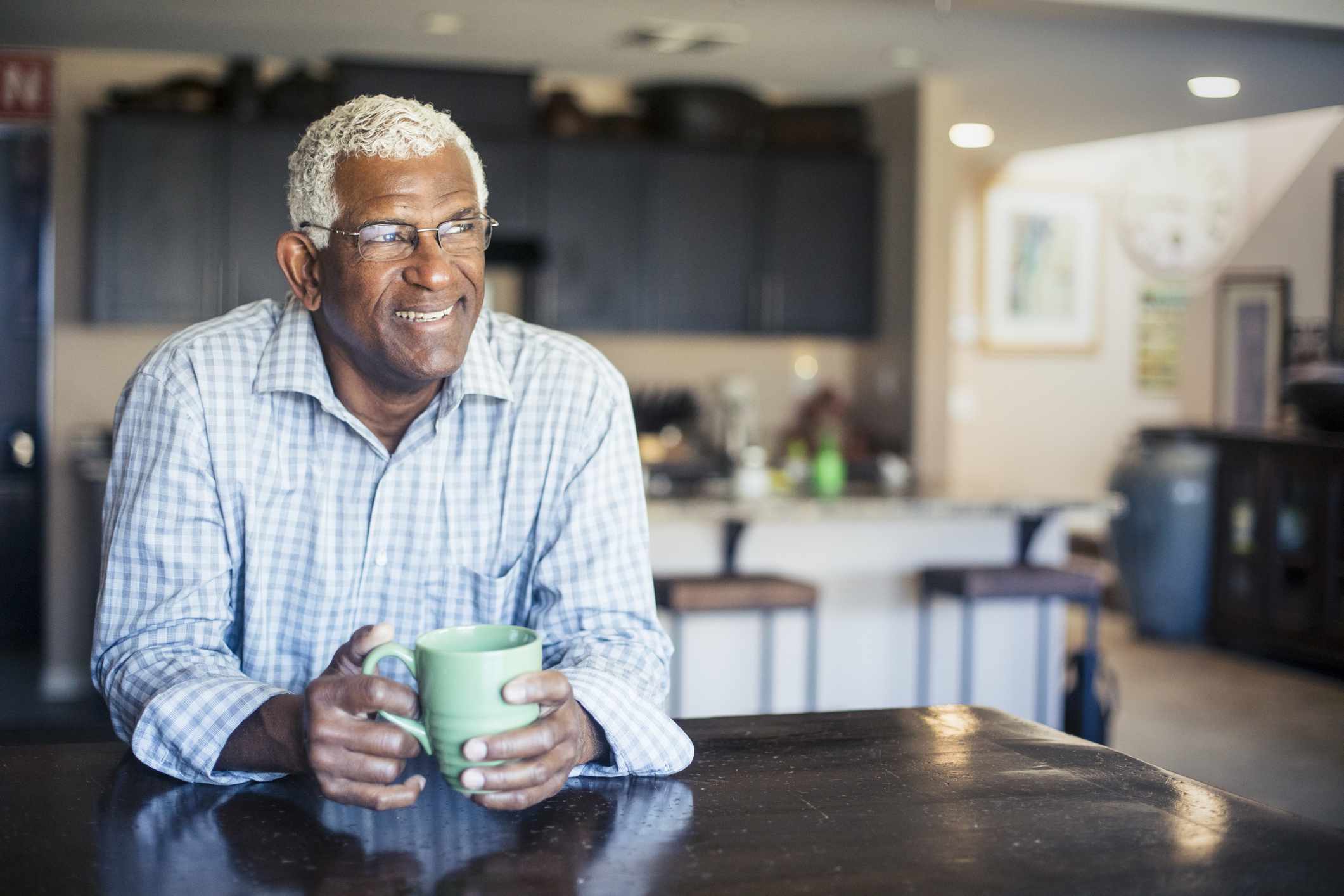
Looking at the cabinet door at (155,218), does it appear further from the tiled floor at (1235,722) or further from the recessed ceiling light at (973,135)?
the tiled floor at (1235,722)

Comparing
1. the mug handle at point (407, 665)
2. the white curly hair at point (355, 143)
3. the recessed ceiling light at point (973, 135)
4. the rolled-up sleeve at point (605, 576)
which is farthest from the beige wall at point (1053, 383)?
the mug handle at point (407, 665)

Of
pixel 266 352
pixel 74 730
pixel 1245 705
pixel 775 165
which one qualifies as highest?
pixel 775 165

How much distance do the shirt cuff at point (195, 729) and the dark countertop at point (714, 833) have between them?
19 mm

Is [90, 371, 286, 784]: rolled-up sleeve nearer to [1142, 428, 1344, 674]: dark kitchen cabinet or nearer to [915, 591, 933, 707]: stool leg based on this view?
[915, 591, 933, 707]: stool leg

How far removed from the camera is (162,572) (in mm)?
1410

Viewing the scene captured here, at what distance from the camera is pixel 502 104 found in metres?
5.55

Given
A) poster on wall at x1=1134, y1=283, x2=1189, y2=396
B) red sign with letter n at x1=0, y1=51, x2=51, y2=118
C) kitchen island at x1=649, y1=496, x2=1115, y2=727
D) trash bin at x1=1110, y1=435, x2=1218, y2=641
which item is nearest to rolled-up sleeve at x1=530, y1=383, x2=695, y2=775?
kitchen island at x1=649, y1=496, x2=1115, y2=727

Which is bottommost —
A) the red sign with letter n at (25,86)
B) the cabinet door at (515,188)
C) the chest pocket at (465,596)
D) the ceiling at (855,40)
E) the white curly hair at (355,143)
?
the chest pocket at (465,596)

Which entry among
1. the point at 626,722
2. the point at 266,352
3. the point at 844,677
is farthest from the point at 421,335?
the point at 844,677

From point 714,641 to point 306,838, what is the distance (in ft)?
9.54

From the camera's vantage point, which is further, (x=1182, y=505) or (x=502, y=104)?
(x=1182, y=505)

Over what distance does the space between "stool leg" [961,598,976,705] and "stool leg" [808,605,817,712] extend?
1.61ft

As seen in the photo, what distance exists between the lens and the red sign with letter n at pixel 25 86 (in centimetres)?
463

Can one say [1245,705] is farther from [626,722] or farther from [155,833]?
[155,833]
